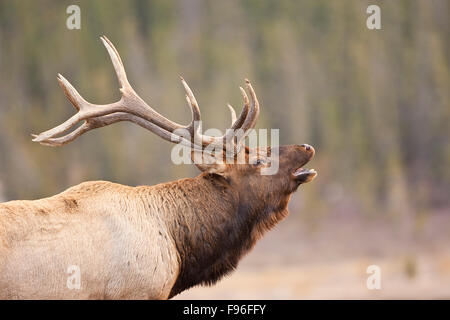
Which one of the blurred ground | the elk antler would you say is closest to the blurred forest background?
the blurred ground

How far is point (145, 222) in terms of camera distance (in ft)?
18.6

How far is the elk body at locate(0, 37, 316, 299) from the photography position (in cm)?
520

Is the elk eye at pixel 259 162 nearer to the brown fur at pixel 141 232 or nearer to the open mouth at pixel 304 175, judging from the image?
the brown fur at pixel 141 232

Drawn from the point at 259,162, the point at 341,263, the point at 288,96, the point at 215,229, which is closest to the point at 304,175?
the point at 259,162

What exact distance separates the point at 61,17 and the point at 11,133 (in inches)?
144

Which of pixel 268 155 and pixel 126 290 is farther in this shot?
pixel 268 155

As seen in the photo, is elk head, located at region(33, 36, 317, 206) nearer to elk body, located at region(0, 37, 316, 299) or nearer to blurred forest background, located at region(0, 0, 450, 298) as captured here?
elk body, located at region(0, 37, 316, 299)

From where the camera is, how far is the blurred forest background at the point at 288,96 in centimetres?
1923

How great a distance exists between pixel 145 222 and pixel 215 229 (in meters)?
0.67

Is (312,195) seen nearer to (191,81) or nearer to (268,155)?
(191,81)

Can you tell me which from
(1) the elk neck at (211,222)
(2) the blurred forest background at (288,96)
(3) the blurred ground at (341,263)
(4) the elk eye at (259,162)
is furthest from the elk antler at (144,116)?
(2) the blurred forest background at (288,96)

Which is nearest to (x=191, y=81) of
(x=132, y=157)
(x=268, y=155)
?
(x=132, y=157)

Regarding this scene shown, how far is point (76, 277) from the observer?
522cm

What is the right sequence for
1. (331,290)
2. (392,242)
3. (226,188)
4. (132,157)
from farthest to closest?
(132,157) → (392,242) → (331,290) → (226,188)
